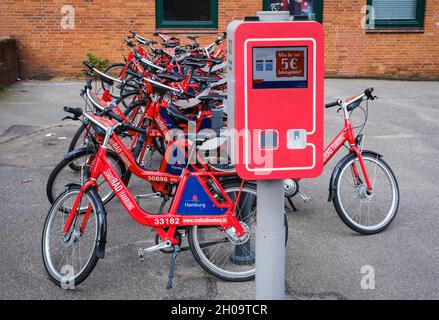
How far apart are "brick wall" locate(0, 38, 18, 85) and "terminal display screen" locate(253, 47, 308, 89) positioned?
35.0 ft

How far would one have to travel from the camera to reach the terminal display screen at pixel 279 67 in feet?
9.77

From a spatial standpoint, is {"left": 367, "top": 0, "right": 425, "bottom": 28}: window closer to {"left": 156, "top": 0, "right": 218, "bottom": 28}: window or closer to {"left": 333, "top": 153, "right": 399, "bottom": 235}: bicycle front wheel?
{"left": 156, "top": 0, "right": 218, "bottom": 28}: window

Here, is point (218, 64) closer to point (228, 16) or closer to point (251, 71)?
point (251, 71)

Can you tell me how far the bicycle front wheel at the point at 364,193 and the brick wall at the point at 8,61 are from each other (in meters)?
9.12

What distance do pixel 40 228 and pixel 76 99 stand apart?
21.4 feet

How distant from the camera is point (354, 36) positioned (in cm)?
1420

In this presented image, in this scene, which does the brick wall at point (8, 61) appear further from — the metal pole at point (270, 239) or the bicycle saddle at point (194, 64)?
the metal pole at point (270, 239)

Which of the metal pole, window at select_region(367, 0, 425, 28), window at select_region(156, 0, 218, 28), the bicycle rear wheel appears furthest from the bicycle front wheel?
window at select_region(367, 0, 425, 28)

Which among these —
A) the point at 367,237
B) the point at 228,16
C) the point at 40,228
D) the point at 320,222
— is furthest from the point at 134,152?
the point at 228,16

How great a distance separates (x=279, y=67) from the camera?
3.00 meters

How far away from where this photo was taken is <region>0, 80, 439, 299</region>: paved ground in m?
4.38

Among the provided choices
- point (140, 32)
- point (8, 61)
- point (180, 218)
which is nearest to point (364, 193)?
point (180, 218)
